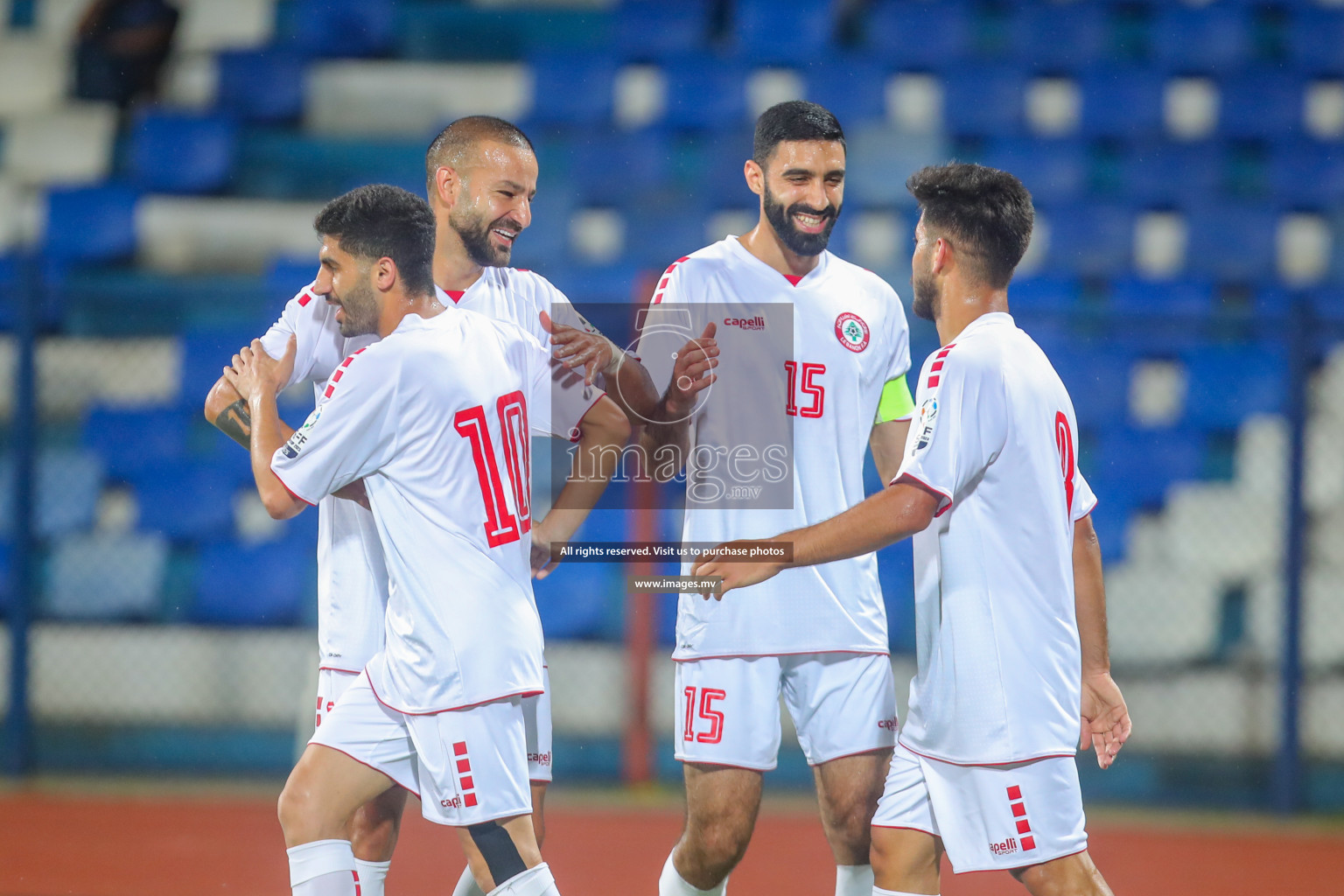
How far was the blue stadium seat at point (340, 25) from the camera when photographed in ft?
28.4

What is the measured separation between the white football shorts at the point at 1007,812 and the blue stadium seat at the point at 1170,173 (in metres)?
5.68

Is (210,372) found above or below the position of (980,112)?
below

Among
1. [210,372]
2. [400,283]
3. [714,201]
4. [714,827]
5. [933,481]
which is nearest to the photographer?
[933,481]

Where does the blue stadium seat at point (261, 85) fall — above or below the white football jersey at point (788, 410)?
above

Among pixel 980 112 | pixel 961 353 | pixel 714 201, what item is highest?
pixel 980 112

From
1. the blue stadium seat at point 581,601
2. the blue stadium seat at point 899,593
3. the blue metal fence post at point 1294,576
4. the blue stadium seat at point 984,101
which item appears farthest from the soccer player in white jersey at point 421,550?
the blue stadium seat at point 984,101

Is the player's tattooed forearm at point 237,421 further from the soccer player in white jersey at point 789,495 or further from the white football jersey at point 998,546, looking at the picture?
the white football jersey at point 998,546

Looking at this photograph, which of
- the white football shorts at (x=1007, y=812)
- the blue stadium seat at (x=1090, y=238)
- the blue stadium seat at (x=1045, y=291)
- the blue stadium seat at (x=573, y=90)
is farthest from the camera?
the blue stadium seat at (x=573, y=90)

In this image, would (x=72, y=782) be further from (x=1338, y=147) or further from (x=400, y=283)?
(x=1338, y=147)

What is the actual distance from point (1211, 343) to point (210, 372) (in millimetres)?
5031

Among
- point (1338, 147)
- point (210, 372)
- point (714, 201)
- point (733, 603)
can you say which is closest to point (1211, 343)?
point (1338, 147)

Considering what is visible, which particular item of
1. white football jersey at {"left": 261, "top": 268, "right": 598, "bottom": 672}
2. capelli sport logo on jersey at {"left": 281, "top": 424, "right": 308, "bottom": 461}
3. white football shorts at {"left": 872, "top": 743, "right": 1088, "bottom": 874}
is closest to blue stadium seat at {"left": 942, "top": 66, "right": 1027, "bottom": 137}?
white football jersey at {"left": 261, "top": 268, "right": 598, "bottom": 672}

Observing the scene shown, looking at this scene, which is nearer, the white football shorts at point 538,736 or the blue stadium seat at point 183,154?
the white football shorts at point 538,736

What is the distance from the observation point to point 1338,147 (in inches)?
310
